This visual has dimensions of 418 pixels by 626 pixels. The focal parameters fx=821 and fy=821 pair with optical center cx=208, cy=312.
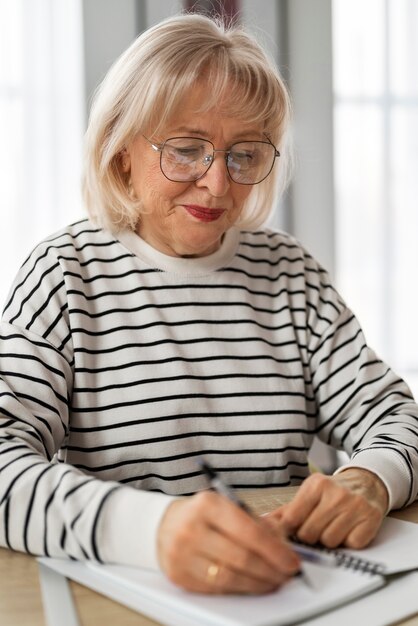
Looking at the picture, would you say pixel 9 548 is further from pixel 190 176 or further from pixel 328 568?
pixel 190 176

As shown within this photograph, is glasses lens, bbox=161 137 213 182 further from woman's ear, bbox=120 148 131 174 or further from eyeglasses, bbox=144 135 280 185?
woman's ear, bbox=120 148 131 174

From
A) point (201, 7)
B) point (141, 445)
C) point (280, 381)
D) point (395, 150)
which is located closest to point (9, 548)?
point (141, 445)

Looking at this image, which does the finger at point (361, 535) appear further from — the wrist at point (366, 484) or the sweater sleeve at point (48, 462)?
the sweater sleeve at point (48, 462)

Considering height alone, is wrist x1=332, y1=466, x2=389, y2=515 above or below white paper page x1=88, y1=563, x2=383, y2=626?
below

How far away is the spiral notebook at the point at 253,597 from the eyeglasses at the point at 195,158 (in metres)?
0.72

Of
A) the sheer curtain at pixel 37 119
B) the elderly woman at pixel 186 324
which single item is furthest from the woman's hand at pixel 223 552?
the sheer curtain at pixel 37 119

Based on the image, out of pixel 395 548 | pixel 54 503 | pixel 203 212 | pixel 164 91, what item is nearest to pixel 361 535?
pixel 395 548

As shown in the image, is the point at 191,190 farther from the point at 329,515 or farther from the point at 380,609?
the point at 380,609

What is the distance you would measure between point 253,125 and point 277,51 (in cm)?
186

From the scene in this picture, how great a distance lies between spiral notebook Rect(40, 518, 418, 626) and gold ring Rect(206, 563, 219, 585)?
20mm

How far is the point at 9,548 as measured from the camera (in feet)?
3.59

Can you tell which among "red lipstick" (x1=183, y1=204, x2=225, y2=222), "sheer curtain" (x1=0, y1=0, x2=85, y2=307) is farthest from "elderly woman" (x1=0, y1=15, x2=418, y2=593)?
"sheer curtain" (x1=0, y1=0, x2=85, y2=307)

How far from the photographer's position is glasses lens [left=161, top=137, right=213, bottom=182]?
4.71 ft

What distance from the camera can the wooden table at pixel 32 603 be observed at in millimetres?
872
